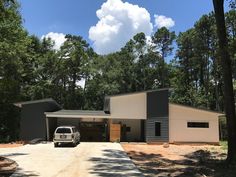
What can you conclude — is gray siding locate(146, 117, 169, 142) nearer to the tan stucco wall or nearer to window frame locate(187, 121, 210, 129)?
the tan stucco wall

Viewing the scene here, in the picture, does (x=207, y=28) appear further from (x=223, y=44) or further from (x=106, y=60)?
(x=223, y=44)

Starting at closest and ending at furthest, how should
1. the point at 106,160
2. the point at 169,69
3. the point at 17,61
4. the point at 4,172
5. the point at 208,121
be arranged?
the point at 4,172, the point at 106,160, the point at 17,61, the point at 208,121, the point at 169,69

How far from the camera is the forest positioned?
196ft

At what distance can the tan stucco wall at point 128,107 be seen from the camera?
39906 millimetres

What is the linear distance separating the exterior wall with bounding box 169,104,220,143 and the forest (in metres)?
13.3

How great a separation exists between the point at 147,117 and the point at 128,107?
6.83 feet

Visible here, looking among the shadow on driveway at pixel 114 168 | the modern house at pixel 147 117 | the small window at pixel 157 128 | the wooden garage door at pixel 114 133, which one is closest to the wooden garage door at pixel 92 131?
the modern house at pixel 147 117

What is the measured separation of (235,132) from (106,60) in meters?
48.9

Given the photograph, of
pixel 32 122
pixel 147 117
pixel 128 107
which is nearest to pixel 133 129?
pixel 147 117

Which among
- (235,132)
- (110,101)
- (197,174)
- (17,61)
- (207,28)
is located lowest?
(197,174)

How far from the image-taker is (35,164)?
19844 mm

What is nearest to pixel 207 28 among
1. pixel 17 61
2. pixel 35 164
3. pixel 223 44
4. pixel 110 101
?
pixel 110 101

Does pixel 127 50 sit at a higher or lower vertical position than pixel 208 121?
higher

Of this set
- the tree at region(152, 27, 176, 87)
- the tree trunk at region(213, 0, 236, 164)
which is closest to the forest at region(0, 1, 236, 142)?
the tree at region(152, 27, 176, 87)
